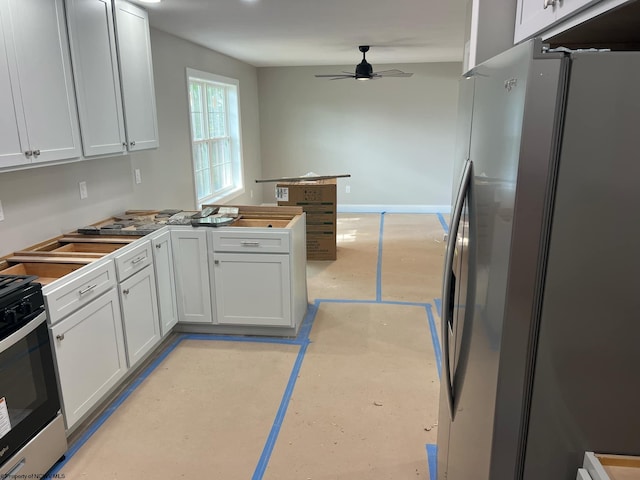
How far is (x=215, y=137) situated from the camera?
241 inches

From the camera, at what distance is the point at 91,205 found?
3227 millimetres

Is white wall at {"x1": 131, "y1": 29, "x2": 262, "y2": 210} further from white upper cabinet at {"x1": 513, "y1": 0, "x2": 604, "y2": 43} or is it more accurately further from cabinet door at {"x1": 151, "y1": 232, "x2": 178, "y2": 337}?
white upper cabinet at {"x1": 513, "y1": 0, "x2": 604, "y2": 43}

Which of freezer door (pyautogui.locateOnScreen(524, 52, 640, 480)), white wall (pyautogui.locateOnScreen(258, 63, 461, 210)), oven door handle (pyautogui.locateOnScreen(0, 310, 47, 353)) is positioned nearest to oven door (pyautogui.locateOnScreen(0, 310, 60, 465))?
oven door handle (pyautogui.locateOnScreen(0, 310, 47, 353))

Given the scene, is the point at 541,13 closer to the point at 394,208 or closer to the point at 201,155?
the point at 201,155

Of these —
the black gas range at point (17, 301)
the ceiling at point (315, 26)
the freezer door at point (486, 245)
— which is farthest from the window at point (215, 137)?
the freezer door at point (486, 245)

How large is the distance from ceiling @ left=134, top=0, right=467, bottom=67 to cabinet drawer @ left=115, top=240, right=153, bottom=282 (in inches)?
69.3

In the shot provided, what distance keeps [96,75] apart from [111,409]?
6.51 ft

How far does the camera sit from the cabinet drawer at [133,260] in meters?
2.61

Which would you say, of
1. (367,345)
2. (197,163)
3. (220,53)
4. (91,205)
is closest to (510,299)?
(367,345)

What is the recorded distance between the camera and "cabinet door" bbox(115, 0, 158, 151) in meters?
3.07

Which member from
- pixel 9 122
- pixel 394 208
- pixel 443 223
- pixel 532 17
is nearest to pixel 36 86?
pixel 9 122

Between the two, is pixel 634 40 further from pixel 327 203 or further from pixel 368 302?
pixel 327 203

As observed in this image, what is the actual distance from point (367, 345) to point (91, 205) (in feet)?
7.24

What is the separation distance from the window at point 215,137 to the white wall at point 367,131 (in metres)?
1.21
